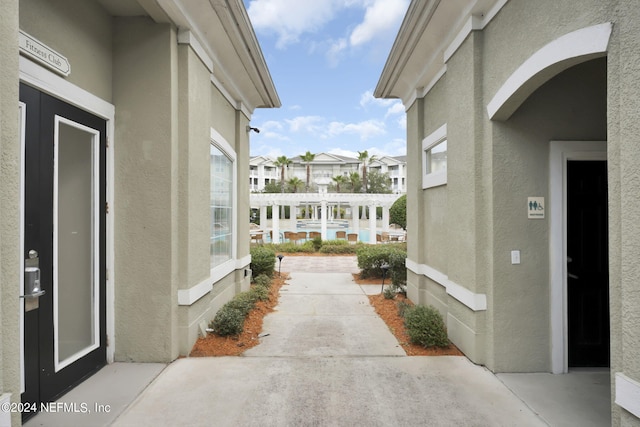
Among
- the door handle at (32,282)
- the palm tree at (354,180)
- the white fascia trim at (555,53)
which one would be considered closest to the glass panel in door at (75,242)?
the door handle at (32,282)

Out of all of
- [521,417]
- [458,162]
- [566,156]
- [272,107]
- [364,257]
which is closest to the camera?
[521,417]

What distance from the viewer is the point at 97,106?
3.91 m

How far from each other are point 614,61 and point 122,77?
4.74 metres

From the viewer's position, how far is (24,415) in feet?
9.78

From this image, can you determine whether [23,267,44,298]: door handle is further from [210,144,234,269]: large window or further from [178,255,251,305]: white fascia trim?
[210,144,234,269]: large window

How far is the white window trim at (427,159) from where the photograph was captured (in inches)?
220

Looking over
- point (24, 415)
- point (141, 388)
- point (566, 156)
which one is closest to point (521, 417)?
point (566, 156)

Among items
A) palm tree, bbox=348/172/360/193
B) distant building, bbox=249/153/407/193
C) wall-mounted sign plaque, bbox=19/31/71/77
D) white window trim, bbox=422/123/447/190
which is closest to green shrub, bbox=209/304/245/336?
wall-mounted sign plaque, bbox=19/31/71/77

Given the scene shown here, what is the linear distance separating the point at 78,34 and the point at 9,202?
101 inches

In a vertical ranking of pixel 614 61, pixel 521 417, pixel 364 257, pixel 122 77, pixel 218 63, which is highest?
pixel 218 63

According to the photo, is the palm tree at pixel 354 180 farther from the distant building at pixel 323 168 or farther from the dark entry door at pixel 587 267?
the dark entry door at pixel 587 267

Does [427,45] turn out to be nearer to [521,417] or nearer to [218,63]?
[218,63]

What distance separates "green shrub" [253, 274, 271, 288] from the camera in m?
8.40

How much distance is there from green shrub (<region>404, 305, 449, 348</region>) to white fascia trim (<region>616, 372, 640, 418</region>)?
8.67ft
